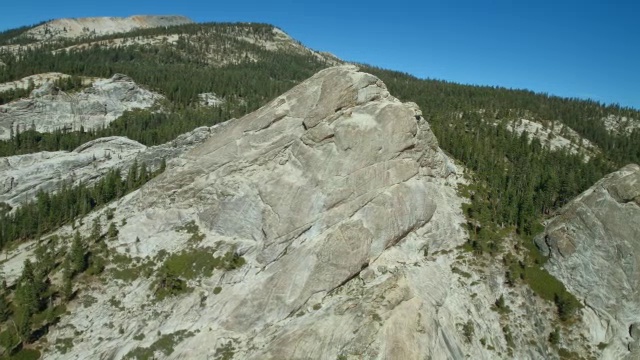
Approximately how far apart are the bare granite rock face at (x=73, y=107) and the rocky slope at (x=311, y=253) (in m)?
104

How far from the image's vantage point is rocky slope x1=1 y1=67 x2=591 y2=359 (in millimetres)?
52188

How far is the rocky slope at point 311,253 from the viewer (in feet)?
171

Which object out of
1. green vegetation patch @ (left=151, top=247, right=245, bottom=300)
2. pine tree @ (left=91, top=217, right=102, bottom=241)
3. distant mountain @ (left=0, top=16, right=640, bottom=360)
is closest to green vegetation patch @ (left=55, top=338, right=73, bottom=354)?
distant mountain @ (left=0, top=16, right=640, bottom=360)

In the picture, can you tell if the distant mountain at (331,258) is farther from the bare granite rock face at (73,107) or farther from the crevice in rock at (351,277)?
the bare granite rock face at (73,107)

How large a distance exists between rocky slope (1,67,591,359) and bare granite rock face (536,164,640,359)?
6906mm

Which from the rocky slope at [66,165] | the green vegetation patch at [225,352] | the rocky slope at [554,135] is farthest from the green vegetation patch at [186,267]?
the rocky slope at [554,135]

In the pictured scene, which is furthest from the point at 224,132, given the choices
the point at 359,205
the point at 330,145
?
the point at 359,205

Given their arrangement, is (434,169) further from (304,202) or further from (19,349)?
(19,349)

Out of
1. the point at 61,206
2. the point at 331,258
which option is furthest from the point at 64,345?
the point at 61,206

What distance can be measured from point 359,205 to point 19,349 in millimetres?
48301

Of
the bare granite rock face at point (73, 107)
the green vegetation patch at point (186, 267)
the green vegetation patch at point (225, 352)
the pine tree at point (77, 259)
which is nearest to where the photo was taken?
the green vegetation patch at point (225, 352)

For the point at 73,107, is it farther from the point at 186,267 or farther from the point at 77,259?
the point at 186,267

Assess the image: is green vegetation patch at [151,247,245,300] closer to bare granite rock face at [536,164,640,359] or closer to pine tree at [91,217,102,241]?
pine tree at [91,217,102,241]

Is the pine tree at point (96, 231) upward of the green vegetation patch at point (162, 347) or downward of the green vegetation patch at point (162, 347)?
upward
